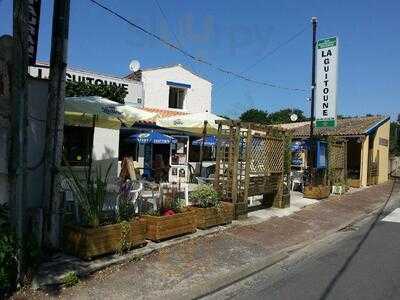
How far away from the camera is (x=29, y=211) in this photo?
274 inches

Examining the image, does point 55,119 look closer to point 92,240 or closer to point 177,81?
point 92,240

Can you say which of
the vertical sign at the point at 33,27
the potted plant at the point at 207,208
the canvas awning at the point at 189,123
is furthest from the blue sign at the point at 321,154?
the vertical sign at the point at 33,27

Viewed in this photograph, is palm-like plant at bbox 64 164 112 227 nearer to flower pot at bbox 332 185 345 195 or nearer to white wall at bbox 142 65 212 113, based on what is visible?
flower pot at bbox 332 185 345 195

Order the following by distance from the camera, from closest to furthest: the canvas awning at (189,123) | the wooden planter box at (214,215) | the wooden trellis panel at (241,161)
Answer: the wooden planter box at (214,215) < the wooden trellis panel at (241,161) < the canvas awning at (189,123)

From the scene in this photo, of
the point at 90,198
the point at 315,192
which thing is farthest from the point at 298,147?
the point at 90,198

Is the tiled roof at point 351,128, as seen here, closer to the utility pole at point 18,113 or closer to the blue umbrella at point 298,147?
the blue umbrella at point 298,147

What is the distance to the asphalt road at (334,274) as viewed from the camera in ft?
21.4

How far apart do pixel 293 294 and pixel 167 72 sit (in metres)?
19.6

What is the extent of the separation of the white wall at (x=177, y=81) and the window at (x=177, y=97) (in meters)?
0.25

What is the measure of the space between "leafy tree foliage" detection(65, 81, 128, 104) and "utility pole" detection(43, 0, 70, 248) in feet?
38.3

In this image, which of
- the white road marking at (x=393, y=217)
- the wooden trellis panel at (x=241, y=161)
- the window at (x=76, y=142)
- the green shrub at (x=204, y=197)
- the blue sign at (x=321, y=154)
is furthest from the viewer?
the blue sign at (x=321, y=154)

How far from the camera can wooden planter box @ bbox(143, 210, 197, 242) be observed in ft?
27.5


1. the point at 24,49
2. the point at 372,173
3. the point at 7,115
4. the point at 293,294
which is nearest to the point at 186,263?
the point at 293,294

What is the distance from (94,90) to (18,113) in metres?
14.0
